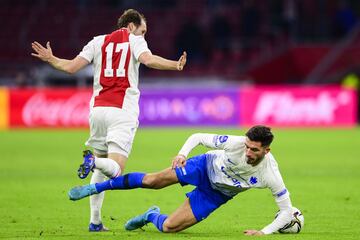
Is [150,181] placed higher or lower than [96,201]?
higher

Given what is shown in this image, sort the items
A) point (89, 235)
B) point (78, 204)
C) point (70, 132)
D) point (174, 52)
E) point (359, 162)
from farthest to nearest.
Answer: point (174, 52), point (70, 132), point (359, 162), point (78, 204), point (89, 235)

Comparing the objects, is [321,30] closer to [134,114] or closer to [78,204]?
[78,204]

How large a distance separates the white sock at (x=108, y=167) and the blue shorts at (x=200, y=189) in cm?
60

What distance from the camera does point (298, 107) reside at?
30875 millimetres

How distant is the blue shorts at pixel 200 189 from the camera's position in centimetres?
950

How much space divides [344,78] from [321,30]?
1882mm

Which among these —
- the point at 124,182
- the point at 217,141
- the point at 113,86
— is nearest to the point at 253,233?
the point at 217,141

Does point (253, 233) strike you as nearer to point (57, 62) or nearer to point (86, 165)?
point (86, 165)

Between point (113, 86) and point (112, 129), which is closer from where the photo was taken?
point (112, 129)

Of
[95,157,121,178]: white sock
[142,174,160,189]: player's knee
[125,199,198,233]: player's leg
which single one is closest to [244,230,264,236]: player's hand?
[125,199,198,233]: player's leg

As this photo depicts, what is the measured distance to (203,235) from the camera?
31.7ft

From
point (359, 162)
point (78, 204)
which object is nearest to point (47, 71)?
point (359, 162)

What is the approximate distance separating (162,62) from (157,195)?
517 cm

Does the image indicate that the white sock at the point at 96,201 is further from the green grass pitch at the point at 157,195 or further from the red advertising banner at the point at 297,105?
the red advertising banner at the point at 297,105
